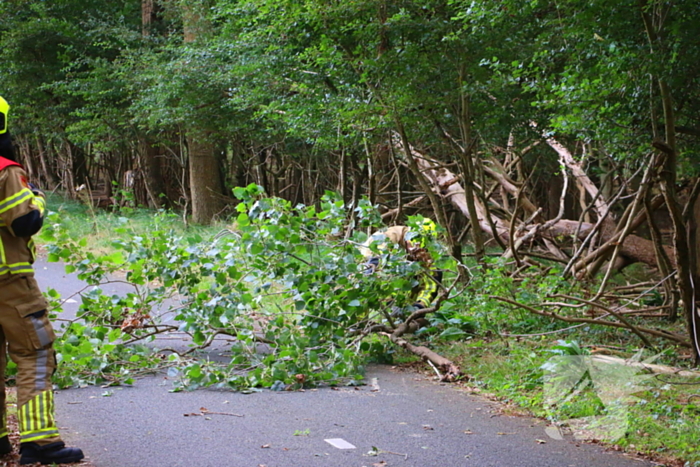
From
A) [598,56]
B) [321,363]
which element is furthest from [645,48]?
[321,363]

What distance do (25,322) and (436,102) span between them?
6.83m

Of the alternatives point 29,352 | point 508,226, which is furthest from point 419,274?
point 508,226

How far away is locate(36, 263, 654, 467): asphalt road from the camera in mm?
4449

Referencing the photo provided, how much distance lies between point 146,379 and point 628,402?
13.7ft

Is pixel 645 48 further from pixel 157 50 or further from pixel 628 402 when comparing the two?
pixel 157 50

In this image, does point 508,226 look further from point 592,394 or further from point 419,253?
point 592,394

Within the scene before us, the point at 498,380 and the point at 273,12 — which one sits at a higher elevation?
the point at 273,12

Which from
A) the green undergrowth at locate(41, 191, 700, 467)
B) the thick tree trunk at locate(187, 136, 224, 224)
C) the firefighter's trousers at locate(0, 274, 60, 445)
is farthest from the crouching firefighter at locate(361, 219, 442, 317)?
the thick tree trunk at locate(187, 136, 224, 224)

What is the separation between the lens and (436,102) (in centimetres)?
977

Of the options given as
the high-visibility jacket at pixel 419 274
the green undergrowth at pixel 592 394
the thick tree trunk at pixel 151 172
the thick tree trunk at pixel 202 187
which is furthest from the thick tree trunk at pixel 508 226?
the thick tree trunk at pixel 151 172

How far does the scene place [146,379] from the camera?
6.77 m

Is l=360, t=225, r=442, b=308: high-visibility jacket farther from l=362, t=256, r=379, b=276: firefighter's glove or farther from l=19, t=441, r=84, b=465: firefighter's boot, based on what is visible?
l=19, t=441, r=84, b=465: firefighter's boot

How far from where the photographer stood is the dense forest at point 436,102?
6.87 meters

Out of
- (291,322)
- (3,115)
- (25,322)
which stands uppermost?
(3,115)
